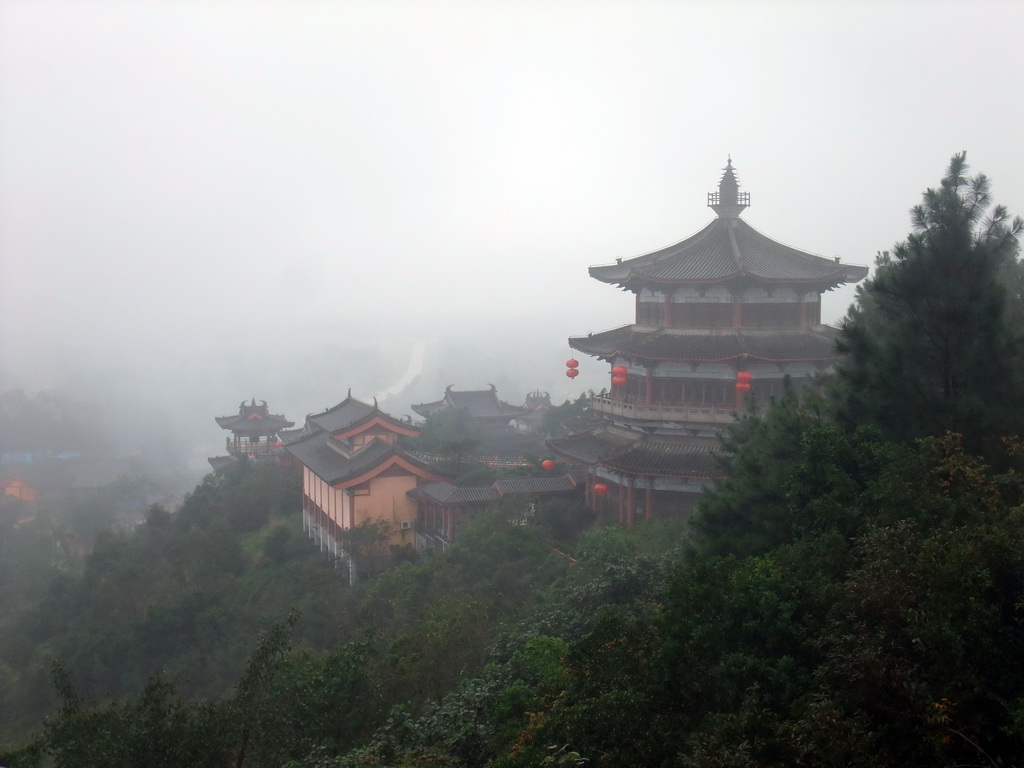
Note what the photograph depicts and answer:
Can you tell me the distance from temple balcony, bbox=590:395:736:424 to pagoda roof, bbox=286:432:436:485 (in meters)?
6.20

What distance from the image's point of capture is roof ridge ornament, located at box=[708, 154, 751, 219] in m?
20.8

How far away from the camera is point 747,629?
22.5 ft

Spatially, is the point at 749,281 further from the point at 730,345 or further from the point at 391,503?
the point at 391,503

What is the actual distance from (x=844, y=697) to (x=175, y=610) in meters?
18.0

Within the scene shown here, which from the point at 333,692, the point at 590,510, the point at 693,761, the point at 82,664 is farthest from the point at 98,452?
the point at 693,761

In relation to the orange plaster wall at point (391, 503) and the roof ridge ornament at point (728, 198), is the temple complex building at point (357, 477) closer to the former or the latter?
the orange plaster wall at point (391, 503)

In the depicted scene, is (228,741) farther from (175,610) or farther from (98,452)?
(98,452)

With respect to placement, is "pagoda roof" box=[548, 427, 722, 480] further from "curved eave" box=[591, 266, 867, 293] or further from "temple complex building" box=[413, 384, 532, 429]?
"temple complex building" box=[413, 384, 532, 429]

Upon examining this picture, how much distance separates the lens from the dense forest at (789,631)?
5719 mm

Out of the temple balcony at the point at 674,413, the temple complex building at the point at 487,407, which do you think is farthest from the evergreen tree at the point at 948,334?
the temple complex building at the point at 487,407

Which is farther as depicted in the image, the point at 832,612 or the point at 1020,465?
the point at 1020,465

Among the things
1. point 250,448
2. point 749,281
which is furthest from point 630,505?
point 250,448

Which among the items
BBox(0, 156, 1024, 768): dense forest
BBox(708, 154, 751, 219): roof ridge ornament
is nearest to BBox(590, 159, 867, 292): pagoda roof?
BBox(708, 154, 751, 219): roof ridge ornament

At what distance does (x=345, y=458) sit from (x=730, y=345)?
12.5 metres
